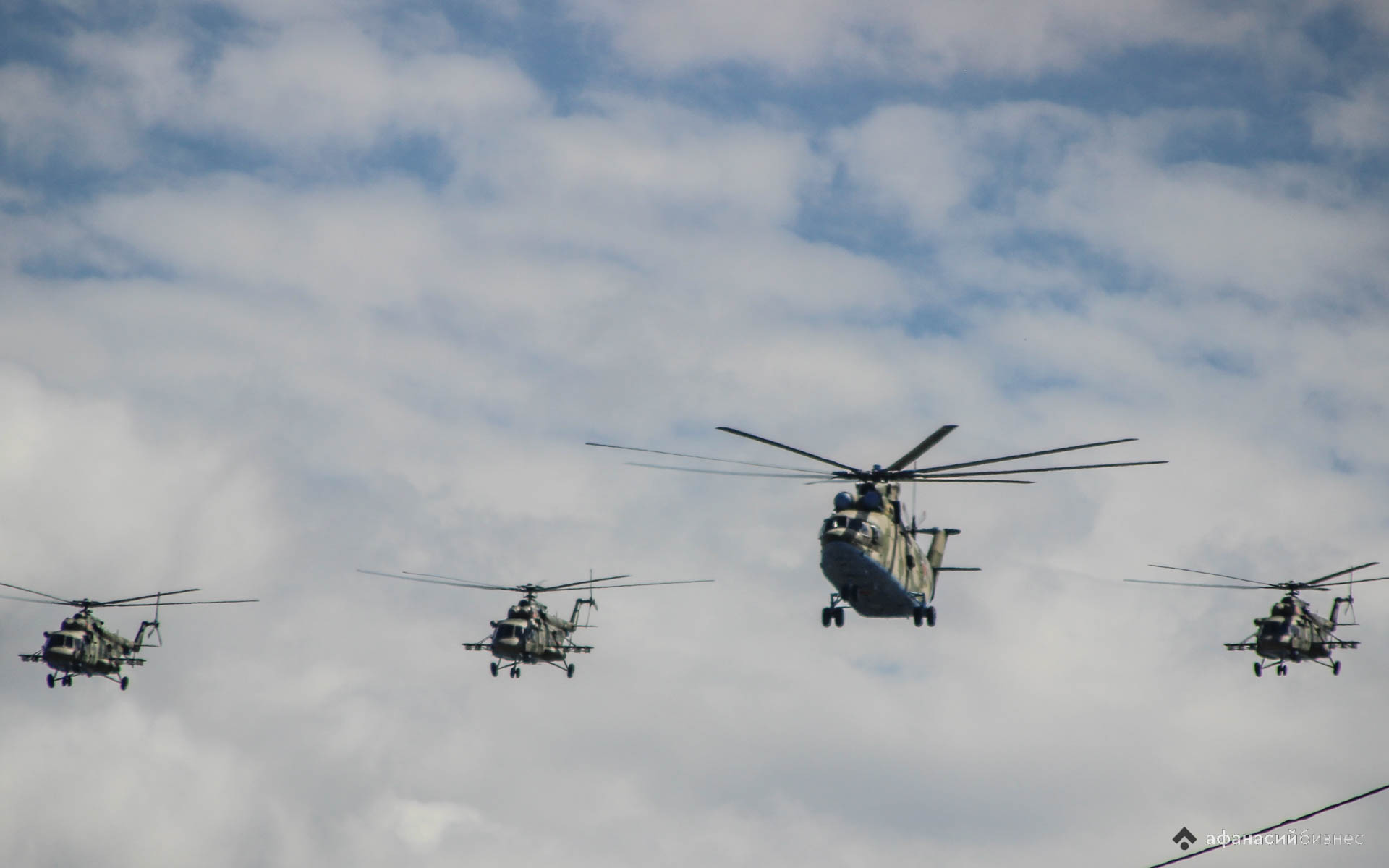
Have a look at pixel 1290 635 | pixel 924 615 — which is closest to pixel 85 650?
pixel 924 615

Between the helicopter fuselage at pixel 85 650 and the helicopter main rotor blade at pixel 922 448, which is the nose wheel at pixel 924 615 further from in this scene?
the helicopter fuselage at pixel 85 650

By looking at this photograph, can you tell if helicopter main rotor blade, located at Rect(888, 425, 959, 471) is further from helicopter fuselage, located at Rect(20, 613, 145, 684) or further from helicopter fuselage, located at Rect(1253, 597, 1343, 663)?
helicopter fuselage, located at Rect(20, 613, 145, 684)

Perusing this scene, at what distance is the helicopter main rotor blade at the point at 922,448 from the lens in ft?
153

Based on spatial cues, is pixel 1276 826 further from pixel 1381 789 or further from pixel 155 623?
pixel 155 623

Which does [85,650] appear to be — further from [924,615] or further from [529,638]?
[924,615]

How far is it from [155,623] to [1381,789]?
214 ft

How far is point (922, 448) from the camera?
4997 cm

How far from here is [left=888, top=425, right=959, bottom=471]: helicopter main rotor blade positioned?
1842 inches

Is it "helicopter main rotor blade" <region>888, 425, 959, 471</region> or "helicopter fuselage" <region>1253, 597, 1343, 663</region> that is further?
"helicopter fuselage" <region>1253, 597, 1343, 663</region>

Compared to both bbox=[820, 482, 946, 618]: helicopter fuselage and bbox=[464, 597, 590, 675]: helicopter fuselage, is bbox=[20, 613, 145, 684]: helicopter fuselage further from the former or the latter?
bbox=[820, 482, 946, 618]: helicopter fuselage

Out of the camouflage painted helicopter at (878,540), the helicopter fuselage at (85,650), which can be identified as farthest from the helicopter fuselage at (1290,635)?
the helicopter fuselage at (85,650)

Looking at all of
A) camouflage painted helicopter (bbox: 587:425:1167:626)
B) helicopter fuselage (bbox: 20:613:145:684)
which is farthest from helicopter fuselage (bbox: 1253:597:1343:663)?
helicopter fuselage (bbox: 20:613:145:684)

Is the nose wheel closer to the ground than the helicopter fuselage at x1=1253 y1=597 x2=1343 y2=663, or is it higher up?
closer to the ground

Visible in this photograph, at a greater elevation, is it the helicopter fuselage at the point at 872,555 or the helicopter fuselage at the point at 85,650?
the helicopter fuselage at the point at 85,650
